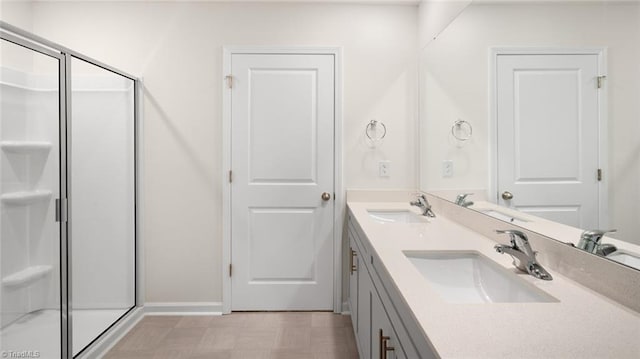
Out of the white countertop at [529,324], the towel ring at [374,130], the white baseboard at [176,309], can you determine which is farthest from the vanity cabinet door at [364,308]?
the white baseboard at [176,309]

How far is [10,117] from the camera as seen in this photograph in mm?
1682

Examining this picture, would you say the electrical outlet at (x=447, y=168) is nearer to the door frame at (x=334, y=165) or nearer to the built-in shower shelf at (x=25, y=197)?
the door frame at (x=334, y=165)

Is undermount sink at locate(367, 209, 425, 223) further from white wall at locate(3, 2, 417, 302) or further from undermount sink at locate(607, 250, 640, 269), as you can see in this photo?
undermount sink at locate(607, 250, 640, 269)

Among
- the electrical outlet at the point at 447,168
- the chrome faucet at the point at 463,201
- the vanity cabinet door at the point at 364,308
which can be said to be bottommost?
the vanity cabinet door at the point at 364,308

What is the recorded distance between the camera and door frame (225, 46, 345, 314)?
275 cm

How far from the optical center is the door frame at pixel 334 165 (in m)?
2.75

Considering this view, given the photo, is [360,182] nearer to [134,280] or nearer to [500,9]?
[500,9]

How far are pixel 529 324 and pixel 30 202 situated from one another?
2.19 meters

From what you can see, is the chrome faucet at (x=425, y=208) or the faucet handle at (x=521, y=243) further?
the chrome faucet at (x=425, y=208)

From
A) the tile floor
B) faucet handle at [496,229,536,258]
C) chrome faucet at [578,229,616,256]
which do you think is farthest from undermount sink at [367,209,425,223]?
chrome faucet at [578,229,616,256]

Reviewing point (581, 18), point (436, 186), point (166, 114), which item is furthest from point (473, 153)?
point (166, 114)

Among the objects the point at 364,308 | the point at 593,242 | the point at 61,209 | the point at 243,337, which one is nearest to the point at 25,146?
the point at 61,209

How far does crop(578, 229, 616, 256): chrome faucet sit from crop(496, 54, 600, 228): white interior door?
0.02 metres

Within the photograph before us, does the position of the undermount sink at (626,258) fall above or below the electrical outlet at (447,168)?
below
